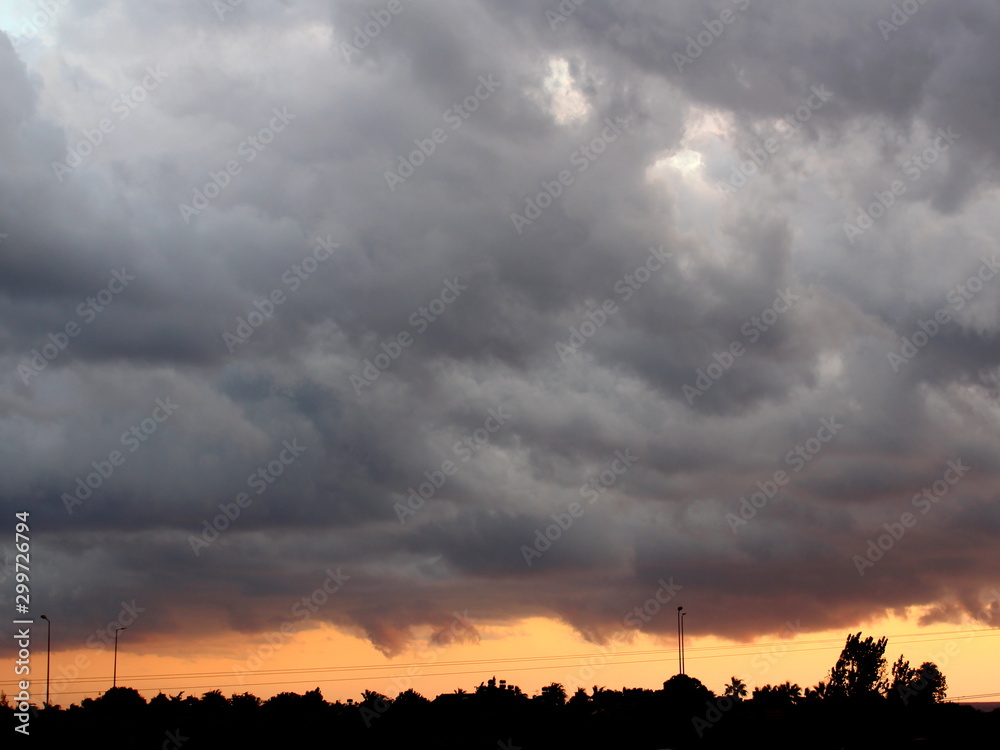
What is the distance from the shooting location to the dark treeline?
115 metres

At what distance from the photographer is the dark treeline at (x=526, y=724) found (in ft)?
379

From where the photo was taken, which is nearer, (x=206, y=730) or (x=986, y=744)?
(x=986, y=744)

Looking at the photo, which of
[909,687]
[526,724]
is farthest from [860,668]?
[526,724]

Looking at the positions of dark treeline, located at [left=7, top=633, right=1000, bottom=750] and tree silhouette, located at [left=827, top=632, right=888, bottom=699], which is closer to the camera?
dark treeline, located at [left=7, top=633, right=1000, bottom=750]

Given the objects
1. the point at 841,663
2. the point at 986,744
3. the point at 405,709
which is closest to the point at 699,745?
the point at 986,744

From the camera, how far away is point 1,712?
461ft

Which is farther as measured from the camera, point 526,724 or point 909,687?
point 909,687

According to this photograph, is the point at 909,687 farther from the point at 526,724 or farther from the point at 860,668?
the point at 526,724

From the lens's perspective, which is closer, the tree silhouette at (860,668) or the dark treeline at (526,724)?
the dark treeline at (526,724)

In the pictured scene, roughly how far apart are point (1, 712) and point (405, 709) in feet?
184

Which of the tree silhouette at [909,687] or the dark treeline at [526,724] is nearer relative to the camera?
the dark treeline at [526,724]

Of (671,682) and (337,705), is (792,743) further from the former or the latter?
(337,705)

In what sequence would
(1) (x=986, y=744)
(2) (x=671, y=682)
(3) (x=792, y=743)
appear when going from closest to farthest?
(1) (x=986, y=744)
(3) (x=792, y=743)
(2) (x=671, y=682)

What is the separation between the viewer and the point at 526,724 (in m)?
137
